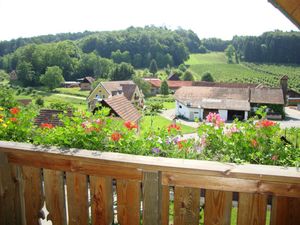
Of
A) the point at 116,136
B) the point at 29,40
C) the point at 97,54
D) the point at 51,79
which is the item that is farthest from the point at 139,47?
the point at 116,136

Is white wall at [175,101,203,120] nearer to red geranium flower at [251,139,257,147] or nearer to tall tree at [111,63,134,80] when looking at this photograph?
tall tree at [111,63,134,80]

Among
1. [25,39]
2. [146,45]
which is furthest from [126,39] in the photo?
[25,39]

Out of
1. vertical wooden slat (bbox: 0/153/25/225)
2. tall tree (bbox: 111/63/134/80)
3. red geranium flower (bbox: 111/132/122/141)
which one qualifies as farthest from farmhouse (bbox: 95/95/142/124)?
tall tree (bbox: 111/63/134/80)

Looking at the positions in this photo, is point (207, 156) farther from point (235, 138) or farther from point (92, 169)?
point (92, 169)

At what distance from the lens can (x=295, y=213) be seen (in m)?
1.27

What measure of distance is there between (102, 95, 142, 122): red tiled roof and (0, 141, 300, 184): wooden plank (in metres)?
13.2

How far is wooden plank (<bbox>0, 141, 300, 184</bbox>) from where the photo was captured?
126 cm

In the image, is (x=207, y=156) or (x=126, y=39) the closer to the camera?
(x=207, y=156)

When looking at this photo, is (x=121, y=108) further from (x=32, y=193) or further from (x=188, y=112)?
(x=188, y=112)

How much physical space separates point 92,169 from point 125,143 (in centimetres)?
26

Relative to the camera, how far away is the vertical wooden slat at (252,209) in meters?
1.32

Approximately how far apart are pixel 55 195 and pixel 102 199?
1.02 ft

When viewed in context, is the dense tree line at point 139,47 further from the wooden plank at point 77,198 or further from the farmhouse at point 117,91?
the wooden plank at point 77,198

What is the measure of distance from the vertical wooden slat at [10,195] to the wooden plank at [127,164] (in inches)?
2.7
